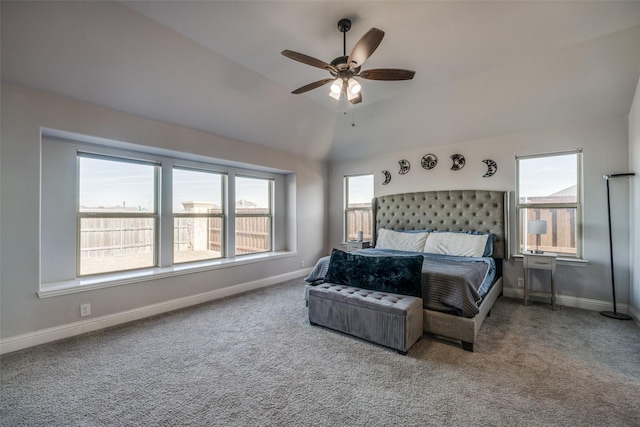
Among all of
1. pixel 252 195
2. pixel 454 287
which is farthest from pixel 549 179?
pixel 252 195

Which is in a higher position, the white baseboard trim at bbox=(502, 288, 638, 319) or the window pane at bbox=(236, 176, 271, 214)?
the window pane at bbox=(236, 176, 271, 214)

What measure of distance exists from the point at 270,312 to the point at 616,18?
4.76 meters

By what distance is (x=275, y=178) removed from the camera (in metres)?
5.65

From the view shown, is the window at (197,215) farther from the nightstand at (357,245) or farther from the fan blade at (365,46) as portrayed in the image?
the fan blade at (365,46)

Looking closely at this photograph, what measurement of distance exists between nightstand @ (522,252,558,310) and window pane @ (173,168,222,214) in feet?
15.6

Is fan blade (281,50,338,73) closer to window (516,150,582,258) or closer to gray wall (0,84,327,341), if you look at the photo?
gray wall (0,84,327,341)

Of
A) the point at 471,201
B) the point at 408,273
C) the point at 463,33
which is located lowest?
the point at 408,273

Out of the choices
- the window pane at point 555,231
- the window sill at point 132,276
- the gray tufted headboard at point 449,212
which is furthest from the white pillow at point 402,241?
the window sill at point 132,276

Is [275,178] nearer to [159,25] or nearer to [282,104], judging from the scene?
[282,104]

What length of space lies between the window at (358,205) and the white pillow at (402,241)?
842mm

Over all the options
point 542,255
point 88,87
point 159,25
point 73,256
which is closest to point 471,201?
point 542,255

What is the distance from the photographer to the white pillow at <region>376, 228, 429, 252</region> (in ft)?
14.8

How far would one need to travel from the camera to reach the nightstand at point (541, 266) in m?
3.68

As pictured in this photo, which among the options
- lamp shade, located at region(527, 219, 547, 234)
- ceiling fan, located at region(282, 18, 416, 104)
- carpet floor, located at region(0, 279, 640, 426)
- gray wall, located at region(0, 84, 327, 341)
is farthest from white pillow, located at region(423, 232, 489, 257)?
gray wall, located at region(0, 84, 327, 341)
